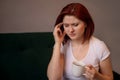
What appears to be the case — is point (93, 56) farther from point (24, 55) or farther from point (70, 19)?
point (24, 55)

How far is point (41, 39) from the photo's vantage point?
193 cm

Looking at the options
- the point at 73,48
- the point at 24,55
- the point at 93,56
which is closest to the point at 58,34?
the point at 73,48

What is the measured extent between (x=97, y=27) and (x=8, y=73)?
98cm

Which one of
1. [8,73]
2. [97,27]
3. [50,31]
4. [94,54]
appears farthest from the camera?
[97,27]

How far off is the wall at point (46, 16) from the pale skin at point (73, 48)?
0.46m

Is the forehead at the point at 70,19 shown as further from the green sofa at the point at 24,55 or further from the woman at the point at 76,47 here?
the green sofa at the point at 24,55

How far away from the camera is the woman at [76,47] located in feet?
5.01

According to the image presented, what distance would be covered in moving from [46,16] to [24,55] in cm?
43

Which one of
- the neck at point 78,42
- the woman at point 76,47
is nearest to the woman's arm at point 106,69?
the woman at point 76,47

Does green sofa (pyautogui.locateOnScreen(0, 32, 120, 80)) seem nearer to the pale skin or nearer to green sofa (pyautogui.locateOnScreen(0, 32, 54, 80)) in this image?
green sofa (pyautogui.locateOnScreen(0, 32, 54, 80))

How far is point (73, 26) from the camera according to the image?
153 cm

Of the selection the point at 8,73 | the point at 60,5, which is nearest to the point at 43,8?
the point at 60,5

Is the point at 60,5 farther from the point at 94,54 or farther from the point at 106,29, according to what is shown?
the point at 94,54

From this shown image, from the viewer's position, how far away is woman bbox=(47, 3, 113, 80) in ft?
5.01
